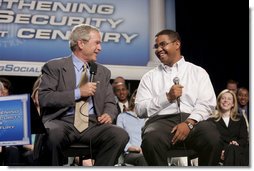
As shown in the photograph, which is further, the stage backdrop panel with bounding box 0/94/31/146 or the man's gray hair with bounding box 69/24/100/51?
the man's gray hair with bounding box 69/24/100/51

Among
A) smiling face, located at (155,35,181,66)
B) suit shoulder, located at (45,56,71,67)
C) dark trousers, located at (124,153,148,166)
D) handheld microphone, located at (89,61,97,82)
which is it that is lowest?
dark trousers, located at (124,153,148,166)

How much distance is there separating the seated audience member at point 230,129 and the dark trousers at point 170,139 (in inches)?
5.2

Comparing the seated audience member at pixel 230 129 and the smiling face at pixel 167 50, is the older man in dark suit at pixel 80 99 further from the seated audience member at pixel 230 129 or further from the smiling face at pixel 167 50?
the seated audience member at pixel 230 129

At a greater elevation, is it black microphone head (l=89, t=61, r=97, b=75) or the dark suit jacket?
black microphone head (l=89, t=61, r=97, b=75)

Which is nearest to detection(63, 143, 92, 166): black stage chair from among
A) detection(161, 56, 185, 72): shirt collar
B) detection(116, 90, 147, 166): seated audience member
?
detection(116, 90, 147, 166): seated audience member

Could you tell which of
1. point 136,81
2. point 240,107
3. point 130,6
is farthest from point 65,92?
point 240,107

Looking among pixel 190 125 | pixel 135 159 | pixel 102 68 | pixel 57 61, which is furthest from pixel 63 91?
pixel 190 125

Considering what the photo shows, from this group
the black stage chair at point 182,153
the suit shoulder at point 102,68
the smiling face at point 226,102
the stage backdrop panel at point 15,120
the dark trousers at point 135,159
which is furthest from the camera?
the smiling face at point 226,102

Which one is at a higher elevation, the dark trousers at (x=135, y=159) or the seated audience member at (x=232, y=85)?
the seated audience member at (x=232, y=85)

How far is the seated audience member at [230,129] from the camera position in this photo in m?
5.64

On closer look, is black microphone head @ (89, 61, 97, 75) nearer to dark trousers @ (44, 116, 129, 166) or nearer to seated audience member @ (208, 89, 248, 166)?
dark trousers @ (44, 116, 129, 166)

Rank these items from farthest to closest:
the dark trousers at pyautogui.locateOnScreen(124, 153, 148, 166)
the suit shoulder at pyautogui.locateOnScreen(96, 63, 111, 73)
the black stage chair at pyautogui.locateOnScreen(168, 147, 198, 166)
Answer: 1. the suit shoulder at pyautogui.locateOnScreen(96, 63, 111, 73)
2. the dark trousers at pyautogui.locateOnScreen(124, 153, 148, 166)
3. the black stage chair at pyautogui.locateOnScreen(168, 147, 198, 166)

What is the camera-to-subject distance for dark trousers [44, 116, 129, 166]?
520cm

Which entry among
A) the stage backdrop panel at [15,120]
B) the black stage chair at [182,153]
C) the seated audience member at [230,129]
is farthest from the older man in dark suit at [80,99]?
the seated audience member at [230,129]
